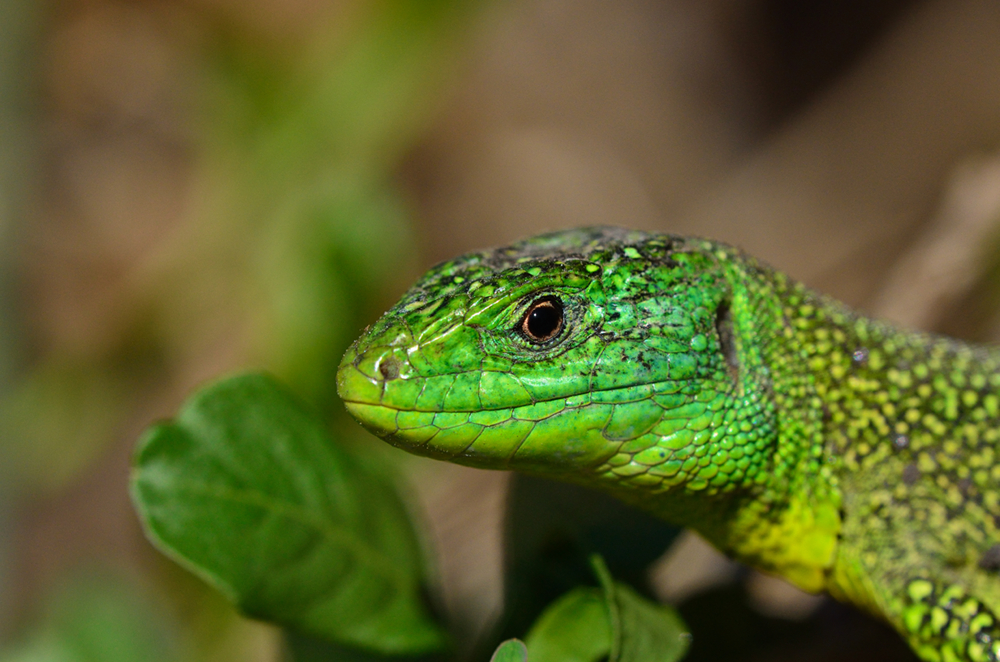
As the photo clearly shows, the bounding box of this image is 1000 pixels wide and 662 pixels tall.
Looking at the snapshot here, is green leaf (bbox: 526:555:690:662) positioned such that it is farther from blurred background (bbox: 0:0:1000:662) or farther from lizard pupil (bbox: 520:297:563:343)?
blurred background (bbox: 0:0:1000:662)

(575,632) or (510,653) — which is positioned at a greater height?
(510,653)

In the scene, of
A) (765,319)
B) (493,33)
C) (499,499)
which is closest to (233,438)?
(765,319)

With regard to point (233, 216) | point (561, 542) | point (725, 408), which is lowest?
point (561, 542)

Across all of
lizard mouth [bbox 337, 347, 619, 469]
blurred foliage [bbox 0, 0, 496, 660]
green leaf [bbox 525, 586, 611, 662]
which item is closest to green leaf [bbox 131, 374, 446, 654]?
lizard mouth [bbox 337, 347, 619, 469]

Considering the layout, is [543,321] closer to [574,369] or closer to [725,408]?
[574,369]

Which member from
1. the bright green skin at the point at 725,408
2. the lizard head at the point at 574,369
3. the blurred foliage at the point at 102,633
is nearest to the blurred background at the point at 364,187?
the blurred foliage at the point at 102,633

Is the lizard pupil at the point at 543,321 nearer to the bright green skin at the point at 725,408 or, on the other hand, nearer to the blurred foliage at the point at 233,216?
the bright green skin at the point at 725,408

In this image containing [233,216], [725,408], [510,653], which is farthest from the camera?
[233,216]

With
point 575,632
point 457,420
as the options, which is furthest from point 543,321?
point 575,632
